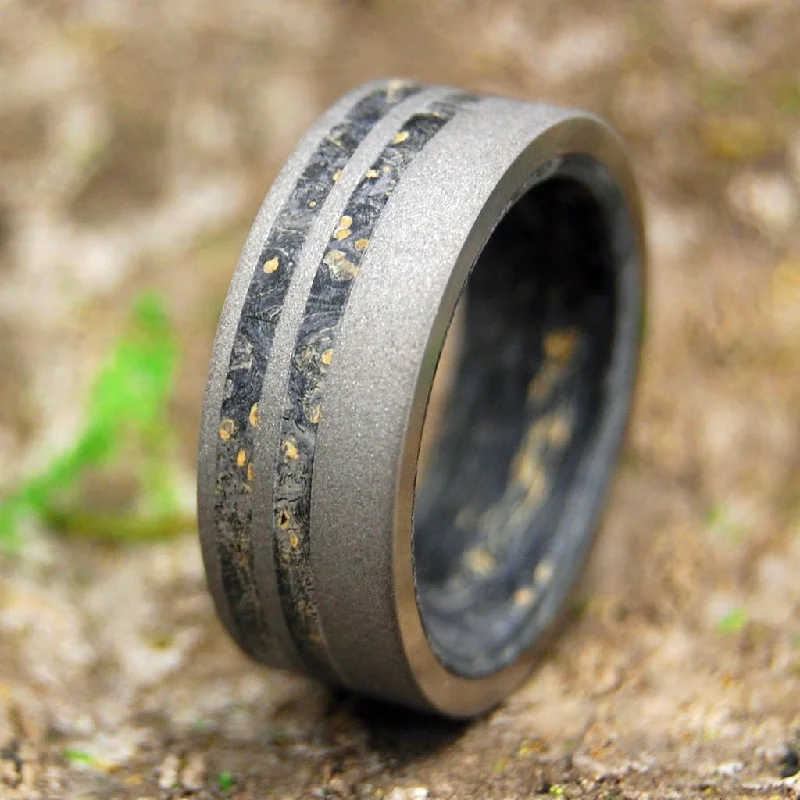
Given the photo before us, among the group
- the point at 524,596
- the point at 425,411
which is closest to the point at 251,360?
the point at 425,411

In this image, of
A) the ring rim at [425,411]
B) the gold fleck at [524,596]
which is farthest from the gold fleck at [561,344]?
the gold fleck at [524,596]

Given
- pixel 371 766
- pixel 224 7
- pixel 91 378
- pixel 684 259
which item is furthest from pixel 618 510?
pixel 224 7

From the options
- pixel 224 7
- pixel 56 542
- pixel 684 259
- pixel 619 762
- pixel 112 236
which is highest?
pixel 224 7

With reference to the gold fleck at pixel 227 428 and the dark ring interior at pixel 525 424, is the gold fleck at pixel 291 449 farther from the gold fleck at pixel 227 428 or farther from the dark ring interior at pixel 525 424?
the dark ring interior at pixel 525 424

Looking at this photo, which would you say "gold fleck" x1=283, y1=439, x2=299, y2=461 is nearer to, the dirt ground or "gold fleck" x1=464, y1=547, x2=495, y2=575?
the dirt ground

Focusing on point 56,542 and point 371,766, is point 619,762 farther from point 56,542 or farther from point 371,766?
point 56,542

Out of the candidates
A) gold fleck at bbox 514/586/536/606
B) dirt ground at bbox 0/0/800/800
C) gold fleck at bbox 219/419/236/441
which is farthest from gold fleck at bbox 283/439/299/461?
gold fleck at bbox 514/586/536/606
